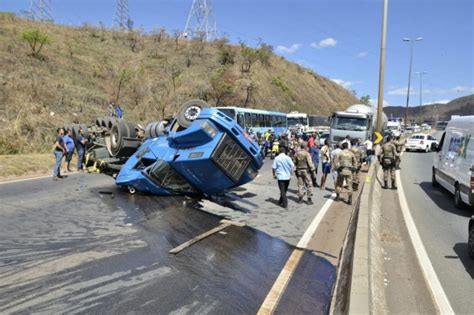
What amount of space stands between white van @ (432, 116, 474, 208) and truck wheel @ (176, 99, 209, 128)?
20.8 feet

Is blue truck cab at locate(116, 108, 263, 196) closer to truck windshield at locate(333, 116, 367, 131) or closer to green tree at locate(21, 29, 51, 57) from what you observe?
truck windshield at locate(333, 116, 367, 131)

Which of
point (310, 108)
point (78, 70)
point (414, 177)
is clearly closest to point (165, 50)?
point (78, 70)

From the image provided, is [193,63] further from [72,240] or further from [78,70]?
[72,240]

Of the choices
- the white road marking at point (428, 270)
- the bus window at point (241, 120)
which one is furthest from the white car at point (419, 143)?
the white road marking at point (428, 270)

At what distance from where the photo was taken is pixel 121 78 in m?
41.3

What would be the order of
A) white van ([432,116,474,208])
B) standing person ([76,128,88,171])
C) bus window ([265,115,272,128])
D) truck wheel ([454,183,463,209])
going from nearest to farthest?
white van ([432,116,474,208]), truck wheel ([454,183,463,209]), standing person ([76,128,88,171]), bus window ([265,115,272,128])

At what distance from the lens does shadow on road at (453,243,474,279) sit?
6539 mm

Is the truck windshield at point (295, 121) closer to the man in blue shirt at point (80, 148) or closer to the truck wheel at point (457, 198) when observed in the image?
the man in blue shirt at point (80, 148)

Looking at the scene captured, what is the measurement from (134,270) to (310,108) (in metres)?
65.0

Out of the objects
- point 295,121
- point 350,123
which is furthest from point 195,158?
point 295,121

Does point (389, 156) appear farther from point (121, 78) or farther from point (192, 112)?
point (121, 78)

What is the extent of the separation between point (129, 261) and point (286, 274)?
2134 millimetres

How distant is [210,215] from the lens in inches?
374

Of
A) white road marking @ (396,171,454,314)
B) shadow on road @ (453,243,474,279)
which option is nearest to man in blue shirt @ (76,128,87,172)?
white road marking @ (396,171,454,314)
